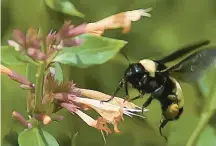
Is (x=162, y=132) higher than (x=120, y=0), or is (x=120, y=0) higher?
(x=120, y=0)

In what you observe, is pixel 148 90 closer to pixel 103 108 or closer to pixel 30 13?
pixel 103 108

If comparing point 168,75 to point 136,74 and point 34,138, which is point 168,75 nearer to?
point 136,74

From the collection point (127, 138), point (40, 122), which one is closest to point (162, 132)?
point (127, 138)

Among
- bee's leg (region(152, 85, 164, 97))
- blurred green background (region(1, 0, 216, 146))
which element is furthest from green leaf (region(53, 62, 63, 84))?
bee's leg (region(152, 85, 164, 97))

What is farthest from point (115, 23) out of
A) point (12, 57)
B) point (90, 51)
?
point (12, 57)

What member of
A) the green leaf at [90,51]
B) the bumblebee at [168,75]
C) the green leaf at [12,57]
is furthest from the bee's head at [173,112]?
the green leaf at [12,57]

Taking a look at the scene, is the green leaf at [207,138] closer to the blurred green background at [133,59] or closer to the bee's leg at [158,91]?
the blurred green background at [133,59]
